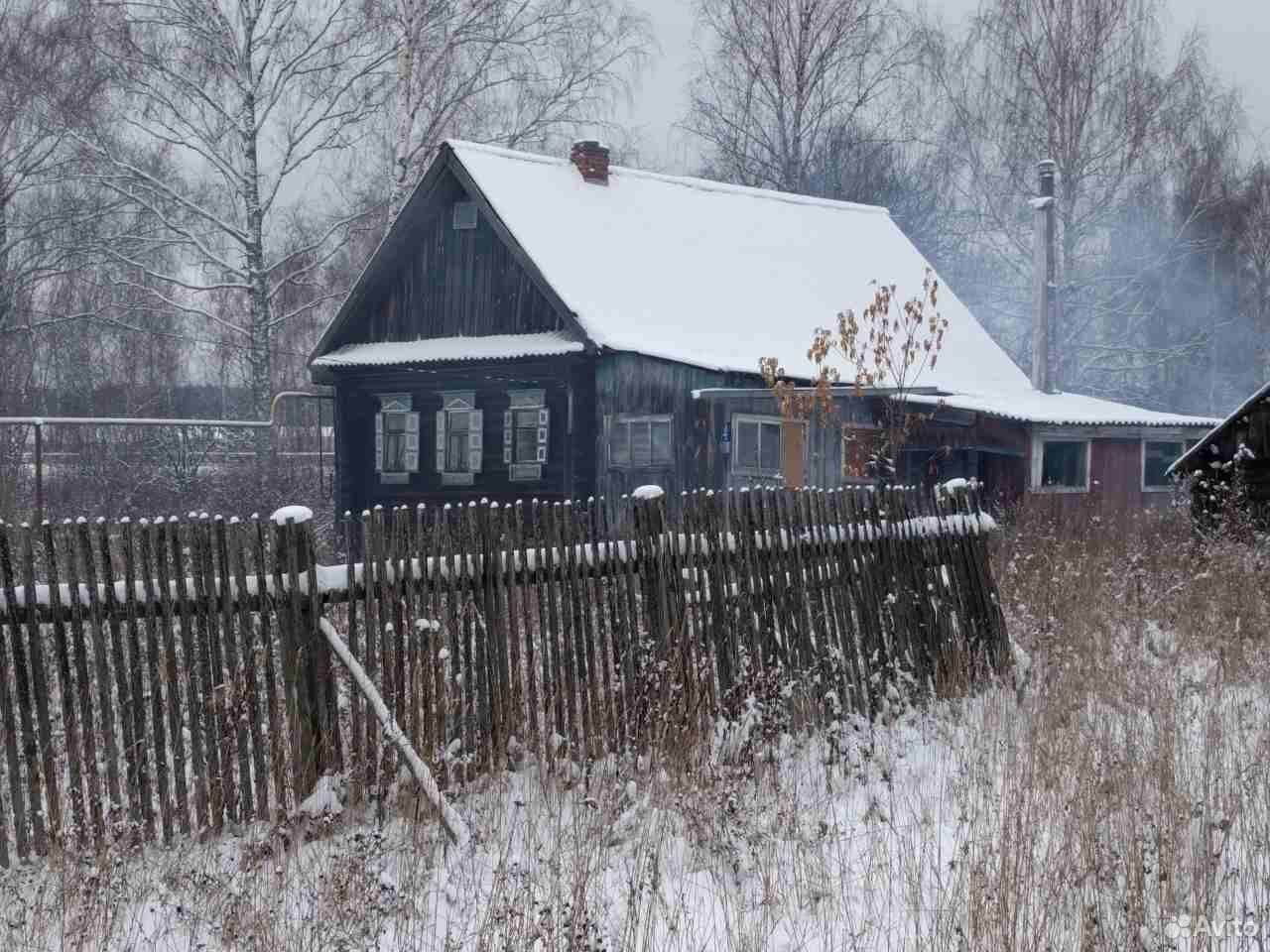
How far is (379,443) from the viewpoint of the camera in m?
20.6

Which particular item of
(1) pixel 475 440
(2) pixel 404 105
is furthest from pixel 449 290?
(2) pixel 404 105

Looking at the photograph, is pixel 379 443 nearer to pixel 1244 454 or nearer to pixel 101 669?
pixel 1244 454

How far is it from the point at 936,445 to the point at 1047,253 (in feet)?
19.9

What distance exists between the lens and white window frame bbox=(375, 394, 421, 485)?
20.3m

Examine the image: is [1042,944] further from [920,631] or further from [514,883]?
[920,631]

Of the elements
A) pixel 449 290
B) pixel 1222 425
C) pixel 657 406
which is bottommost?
pixel 1222 425

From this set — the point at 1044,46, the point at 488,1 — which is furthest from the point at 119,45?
the point at 1044,46

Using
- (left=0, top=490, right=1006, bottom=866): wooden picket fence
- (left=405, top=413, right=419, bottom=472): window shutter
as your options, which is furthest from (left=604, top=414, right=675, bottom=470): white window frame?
(left=0, top=490, right=1006, bottom=866): wooden picket fence

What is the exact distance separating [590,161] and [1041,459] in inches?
320

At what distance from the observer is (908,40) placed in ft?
97.9

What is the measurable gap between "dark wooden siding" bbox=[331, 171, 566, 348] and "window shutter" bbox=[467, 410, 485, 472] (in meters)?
1.20

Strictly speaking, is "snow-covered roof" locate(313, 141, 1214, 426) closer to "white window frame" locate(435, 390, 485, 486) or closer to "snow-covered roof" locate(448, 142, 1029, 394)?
"snow-covered roof" locate(448, 142, 1029, 394)

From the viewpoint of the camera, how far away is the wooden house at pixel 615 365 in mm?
17516

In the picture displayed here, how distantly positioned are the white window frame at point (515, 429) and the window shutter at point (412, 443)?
5.79ft
